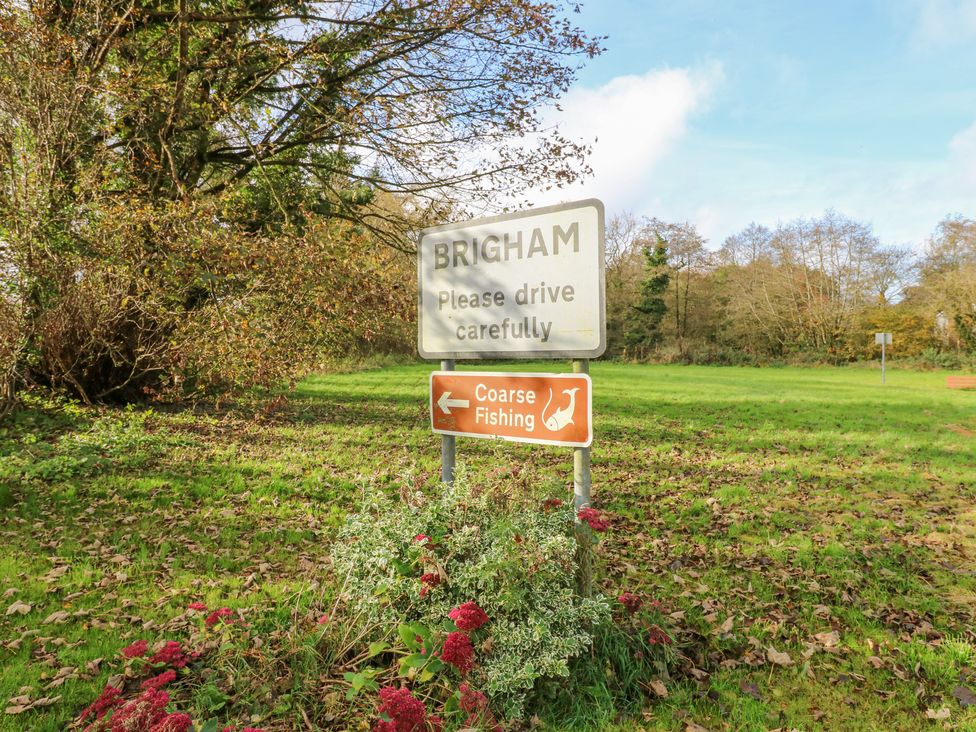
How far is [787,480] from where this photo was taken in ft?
26.1

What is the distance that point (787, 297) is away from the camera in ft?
133

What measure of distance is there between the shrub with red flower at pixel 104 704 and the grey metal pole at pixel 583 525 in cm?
230

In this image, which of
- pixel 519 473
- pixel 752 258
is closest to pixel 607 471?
pixel 519 473

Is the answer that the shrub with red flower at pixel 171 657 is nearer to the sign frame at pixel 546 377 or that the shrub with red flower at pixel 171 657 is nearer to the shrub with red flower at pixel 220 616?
the shrub with red flower at pixel 220 616

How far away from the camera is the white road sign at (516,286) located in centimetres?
324

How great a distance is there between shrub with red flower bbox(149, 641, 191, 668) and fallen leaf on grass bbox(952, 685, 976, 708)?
426cm

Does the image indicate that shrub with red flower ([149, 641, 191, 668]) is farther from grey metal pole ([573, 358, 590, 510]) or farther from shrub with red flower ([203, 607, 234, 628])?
grey metal pole ([573, 358, 590, 510])

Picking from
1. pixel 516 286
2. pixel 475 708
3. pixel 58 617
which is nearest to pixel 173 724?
pixel 475 708

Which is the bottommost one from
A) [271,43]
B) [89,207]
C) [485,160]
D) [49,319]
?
[49,319]

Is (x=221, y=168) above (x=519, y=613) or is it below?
above

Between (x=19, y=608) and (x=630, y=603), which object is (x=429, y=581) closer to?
(x=630, y=603)

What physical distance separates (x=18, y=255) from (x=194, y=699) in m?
6.99

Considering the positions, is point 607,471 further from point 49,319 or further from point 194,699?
point 49,319

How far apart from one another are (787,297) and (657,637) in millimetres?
42833
